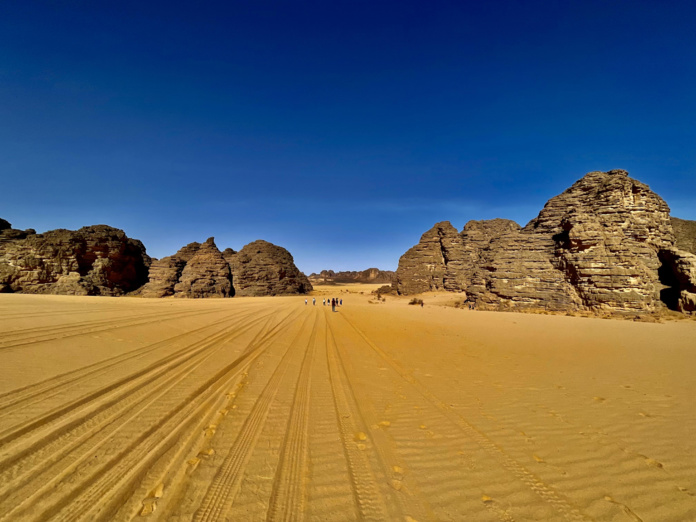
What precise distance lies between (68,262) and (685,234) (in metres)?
66.4

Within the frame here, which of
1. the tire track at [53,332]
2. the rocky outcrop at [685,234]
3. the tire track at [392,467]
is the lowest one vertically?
the tire track at [392,467]

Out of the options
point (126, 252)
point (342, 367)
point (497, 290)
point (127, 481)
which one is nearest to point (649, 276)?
point (497, 290)

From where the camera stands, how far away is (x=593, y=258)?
60.3 ft

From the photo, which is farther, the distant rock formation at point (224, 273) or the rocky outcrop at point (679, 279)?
the distant rock formation at point (224, 273)

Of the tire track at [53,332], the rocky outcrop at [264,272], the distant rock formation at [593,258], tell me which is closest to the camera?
the tire track at [53,332]

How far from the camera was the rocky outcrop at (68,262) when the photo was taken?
32.7 meters

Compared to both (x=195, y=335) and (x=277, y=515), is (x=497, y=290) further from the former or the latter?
(x=277, y=515)

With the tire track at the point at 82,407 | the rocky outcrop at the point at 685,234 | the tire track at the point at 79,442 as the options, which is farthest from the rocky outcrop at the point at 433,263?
the tire track at the point at 79,442

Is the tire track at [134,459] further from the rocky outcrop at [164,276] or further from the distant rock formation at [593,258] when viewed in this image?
the rocky outcrop at [164,276]

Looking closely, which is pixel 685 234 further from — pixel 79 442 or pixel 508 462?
pixel 79 442

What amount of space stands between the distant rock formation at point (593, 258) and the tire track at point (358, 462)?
19.9m

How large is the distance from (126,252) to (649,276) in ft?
182

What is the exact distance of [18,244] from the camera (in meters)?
33.9

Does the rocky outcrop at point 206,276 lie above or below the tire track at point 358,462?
above
